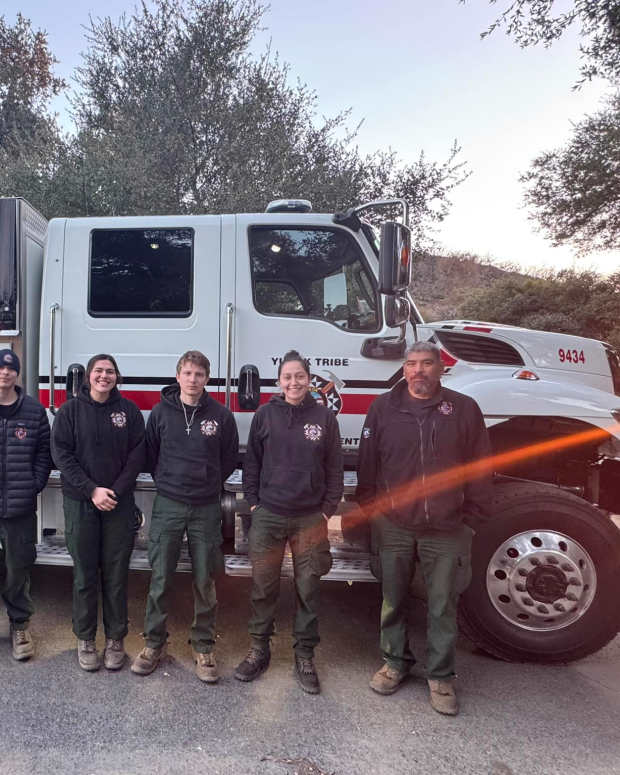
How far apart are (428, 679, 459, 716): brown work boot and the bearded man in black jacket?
45.1 inches

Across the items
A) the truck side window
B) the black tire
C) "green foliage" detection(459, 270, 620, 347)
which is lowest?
the black tire

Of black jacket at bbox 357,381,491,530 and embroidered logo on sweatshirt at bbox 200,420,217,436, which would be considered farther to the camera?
embroidered logo on sweatshirt at bbox 200,420,217,436

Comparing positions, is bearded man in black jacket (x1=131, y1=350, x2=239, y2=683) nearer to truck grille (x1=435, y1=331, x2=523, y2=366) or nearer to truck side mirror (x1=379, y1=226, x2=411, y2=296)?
truck side mirror (x1=379, y1=226, x2=411, y2=296)

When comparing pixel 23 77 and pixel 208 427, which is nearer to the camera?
pixel 208 427

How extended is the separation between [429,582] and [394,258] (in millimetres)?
1789

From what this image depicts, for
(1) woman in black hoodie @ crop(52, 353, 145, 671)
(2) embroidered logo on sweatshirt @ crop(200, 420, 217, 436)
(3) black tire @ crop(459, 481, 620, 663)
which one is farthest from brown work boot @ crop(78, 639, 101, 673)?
(3) black tire @ crop(459, 481, 620, 663)

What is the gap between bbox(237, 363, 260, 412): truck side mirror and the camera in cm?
372

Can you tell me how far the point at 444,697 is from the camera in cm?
298

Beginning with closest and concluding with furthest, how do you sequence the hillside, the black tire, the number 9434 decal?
the black tire
the number 9434 decal
the hillside

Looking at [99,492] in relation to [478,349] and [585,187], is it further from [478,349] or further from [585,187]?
[585,187]

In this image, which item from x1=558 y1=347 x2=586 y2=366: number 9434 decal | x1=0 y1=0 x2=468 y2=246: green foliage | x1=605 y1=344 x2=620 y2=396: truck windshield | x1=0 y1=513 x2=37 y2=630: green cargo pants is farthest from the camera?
x1=0 y1=0 x2=468 y2=246: green foliage

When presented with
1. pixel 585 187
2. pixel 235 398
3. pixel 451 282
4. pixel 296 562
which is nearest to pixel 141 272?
pixel 235 398

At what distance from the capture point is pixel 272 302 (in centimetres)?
378

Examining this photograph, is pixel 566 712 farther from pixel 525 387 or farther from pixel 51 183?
pixel 51 183
